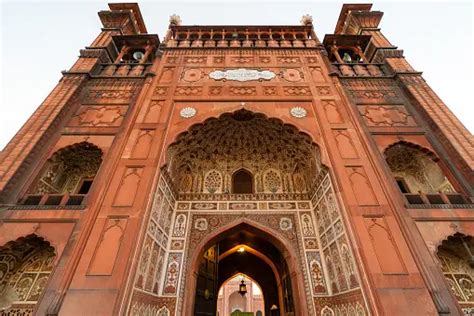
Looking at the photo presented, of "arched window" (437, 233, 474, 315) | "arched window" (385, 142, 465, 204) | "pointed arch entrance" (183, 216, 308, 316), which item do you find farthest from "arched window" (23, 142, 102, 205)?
"arched window" (437, 233, 474, 315)

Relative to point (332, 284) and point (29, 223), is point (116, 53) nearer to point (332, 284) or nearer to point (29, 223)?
point (29, 223)

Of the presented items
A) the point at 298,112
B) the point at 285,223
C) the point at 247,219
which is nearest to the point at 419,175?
the point at 298,112

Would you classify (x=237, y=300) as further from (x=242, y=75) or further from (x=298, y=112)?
(x=242, y=75)

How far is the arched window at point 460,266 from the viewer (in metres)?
5.34

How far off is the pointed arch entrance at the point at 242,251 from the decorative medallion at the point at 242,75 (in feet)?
16.2

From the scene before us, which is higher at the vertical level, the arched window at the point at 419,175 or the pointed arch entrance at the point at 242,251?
the arched window at the point at 419,175

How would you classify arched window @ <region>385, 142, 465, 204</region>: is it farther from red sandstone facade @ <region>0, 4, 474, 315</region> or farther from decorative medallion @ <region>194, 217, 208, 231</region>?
decorative medallion @ <region>194, 217, 208, 231</region>

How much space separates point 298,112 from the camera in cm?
776

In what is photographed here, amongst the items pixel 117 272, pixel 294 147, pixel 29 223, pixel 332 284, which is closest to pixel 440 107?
pixel 294 147

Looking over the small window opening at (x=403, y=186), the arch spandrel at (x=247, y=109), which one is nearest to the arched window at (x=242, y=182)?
the arch spandrel at (x=247, y=109)

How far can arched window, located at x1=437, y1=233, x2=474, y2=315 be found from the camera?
5.34 meters

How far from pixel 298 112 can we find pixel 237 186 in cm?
316

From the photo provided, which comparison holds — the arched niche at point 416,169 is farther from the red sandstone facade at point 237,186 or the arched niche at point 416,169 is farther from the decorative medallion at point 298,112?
the decorative medallion at point 298,112

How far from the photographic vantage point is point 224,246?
872cm
